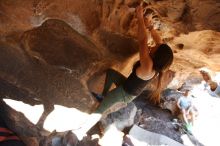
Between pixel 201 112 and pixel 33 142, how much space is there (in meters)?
4.11

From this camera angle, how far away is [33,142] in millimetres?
3213

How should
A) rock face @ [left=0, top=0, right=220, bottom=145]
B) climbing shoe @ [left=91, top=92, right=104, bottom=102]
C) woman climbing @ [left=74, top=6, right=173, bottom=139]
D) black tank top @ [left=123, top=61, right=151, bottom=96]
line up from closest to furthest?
rock face @ [left=0, top=0, right=220, bottom=145] → woman climbing @ [left=74, top=6, right=173, bottom=139] → black tank top @ [left=123, top=61, right=151, bottom=96] → climbing shoe @ [left=91, top=92, right=104, bottom=102]

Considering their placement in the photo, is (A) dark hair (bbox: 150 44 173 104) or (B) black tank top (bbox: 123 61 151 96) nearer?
(A) dark hair (bbox: 150 44 173 104)

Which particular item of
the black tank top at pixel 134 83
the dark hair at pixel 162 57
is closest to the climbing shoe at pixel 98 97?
the black tank top at pixel 134 83

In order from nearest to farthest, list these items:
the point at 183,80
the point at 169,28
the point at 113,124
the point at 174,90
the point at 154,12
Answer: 1. the point at 154,12
2. the point at 169,28
3. the point at 113,124
4. the point at 183,80
5. the point at 174,90

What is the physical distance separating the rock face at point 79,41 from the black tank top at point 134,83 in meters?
0.36

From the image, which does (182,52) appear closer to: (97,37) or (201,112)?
(97,37)

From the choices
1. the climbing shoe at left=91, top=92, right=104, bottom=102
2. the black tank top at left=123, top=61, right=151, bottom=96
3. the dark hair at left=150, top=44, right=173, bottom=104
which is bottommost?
the climbing shoe at left=91, top=92, right=104, bottom=102

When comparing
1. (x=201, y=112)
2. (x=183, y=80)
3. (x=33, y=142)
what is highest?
(x=33, y=142)

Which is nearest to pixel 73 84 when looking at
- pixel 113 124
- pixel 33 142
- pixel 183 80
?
pixel 33 142

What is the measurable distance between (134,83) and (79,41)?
2.70 feet

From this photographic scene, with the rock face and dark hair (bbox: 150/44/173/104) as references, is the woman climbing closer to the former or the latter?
dark hair (bbox: 150/44/173/104)

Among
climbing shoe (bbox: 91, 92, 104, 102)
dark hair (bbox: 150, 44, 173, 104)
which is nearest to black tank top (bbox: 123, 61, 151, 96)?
dark hair (bbox: 150, 44, 173, 104)

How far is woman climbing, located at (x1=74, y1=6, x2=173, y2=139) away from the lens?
2893 mm
